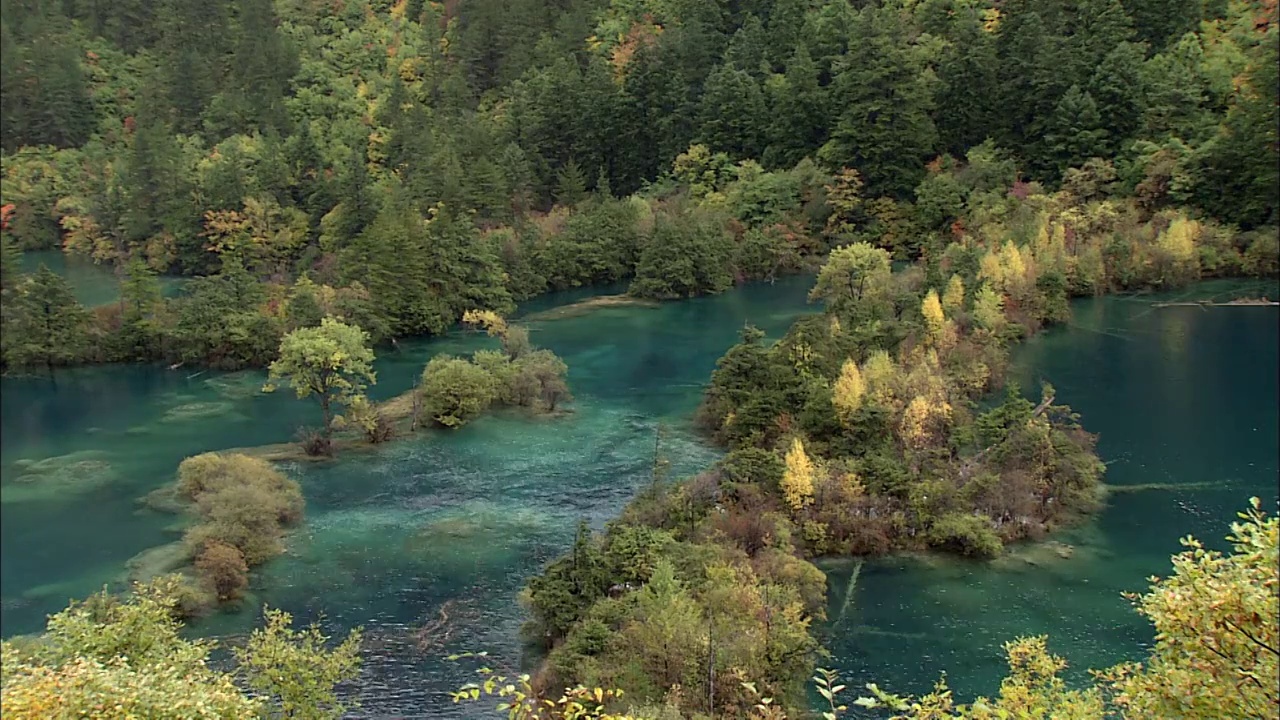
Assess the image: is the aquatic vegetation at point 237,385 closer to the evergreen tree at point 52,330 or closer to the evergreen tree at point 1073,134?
the evergreen tree at point 52,330

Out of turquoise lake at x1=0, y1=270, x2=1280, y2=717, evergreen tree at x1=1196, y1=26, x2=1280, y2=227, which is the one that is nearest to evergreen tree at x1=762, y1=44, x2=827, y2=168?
evergreen tree at x1=1196, y1=26, x2=1280, y2=227

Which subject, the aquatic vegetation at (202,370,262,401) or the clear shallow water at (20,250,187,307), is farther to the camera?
the aquatic vegetation at (202,370,262,401)

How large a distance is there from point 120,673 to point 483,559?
1168 centimetres

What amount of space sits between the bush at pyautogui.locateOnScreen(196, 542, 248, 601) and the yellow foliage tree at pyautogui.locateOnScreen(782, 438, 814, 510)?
9766mm

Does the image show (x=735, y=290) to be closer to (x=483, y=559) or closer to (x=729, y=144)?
(x=729, y=144)

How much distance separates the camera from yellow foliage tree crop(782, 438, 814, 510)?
19531 mm

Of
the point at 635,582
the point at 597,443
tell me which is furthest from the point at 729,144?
the point at 635,582

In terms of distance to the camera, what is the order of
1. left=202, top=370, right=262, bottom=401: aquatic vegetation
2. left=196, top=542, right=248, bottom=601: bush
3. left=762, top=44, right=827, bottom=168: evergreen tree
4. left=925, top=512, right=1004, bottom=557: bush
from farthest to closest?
left=762, top=44, right=827, bottom=168: evergreen tree → left=202, top=370, right=262, bottom=401: aquatic vegetation → left=925, top=512, right=1004, bottom=557: bush → left=196, top=542, right=248, bottom=601: bush

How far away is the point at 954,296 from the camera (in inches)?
1192

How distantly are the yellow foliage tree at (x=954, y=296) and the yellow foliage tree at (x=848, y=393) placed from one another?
8.61 m

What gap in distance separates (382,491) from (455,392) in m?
4.97

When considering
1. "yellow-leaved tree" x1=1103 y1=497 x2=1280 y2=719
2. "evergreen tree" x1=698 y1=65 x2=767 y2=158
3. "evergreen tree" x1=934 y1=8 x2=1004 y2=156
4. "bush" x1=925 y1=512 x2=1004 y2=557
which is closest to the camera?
"yellow-leaved tree" x1=1103 y1=497 x2=1280 y2=719

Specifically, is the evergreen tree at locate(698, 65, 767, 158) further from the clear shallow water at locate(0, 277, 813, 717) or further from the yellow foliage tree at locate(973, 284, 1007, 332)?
the yellow foliage tree at locate(973, 284, 1007, 332)

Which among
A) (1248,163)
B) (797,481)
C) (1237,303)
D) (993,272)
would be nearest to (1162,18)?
(1248,163)
